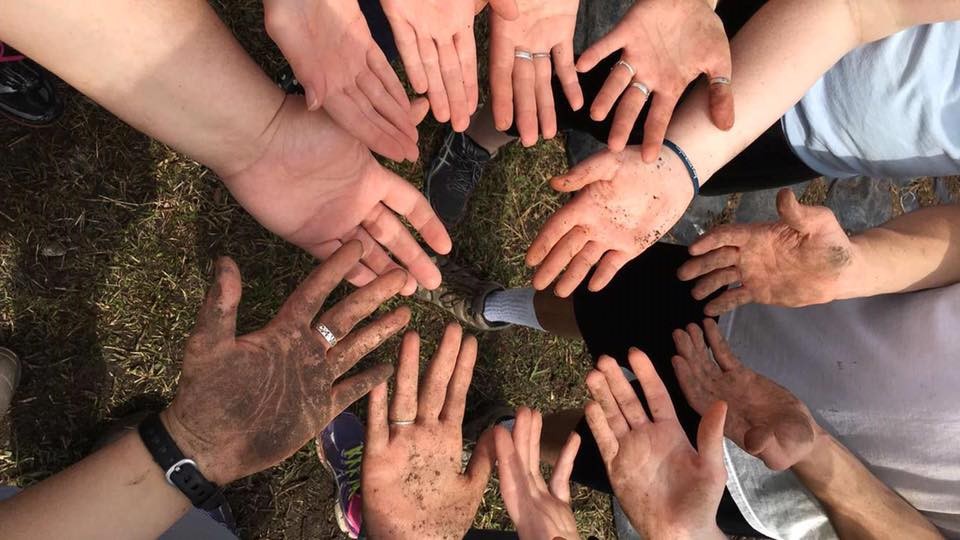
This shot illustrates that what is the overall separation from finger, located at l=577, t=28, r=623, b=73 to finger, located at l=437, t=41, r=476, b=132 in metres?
0.30

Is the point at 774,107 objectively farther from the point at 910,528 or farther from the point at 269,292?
the point at 269,292

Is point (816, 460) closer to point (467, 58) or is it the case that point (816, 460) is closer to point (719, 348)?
point (719, 348)

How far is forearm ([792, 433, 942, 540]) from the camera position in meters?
1.58

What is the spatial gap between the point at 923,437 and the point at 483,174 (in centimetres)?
189

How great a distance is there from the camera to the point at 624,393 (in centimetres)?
184

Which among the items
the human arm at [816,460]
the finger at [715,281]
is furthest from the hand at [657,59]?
the human arm at [816,460]

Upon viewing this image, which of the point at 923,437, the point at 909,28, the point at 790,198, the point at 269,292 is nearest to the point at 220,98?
the point at 269,292

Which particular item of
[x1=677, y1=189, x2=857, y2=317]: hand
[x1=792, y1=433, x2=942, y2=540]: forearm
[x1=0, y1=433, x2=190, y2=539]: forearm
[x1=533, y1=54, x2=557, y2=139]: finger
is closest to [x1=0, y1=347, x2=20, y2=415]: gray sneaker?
[x1=0, y1=433, x2=190, y2=539]: forearm

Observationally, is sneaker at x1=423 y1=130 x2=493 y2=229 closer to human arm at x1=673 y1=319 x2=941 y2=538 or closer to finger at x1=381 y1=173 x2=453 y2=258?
finger at x1=381 y1=173 x2=453 y2=258

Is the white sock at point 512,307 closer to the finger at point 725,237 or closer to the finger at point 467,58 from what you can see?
the finger at point 725,237

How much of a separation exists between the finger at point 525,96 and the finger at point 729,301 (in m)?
0.70

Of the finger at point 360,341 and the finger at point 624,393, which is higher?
the finger at point 360,341

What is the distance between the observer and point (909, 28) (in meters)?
1.61

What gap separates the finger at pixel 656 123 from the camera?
1.75 m
